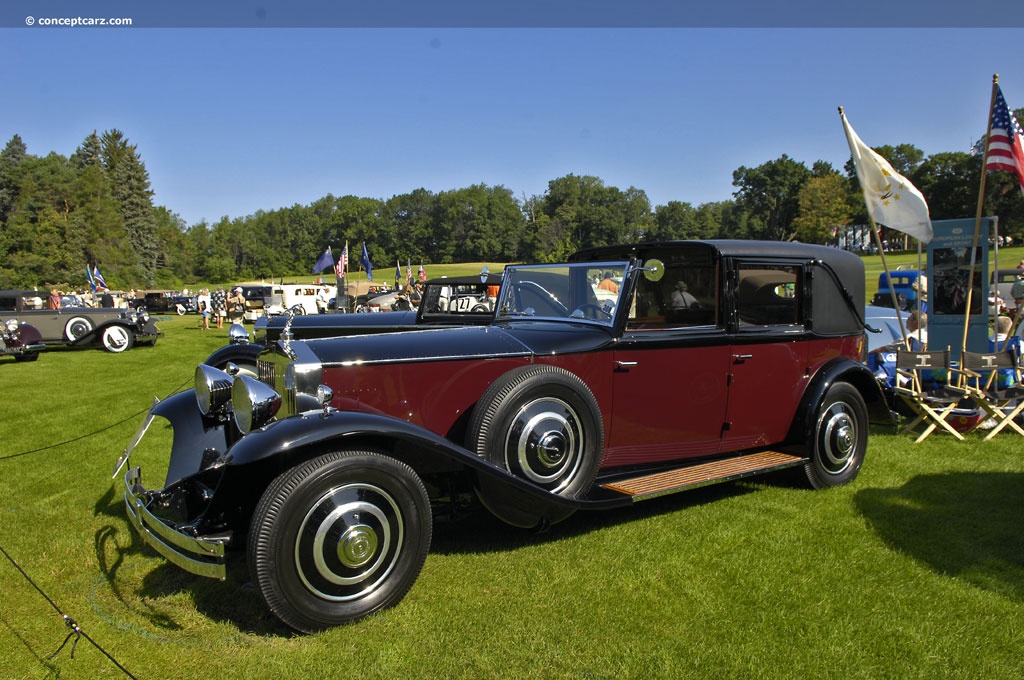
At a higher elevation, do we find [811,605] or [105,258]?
[105,258]

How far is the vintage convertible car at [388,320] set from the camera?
6.08 m

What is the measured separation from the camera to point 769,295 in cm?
500

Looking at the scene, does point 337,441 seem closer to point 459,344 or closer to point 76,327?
point 459,344

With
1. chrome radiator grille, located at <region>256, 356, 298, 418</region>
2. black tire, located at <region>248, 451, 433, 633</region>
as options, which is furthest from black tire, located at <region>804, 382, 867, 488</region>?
chrome radiator grille, located at <region>256, 356, 298, 418</region>

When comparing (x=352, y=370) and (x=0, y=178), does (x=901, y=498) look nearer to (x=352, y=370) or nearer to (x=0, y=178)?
(x=352, y=370)

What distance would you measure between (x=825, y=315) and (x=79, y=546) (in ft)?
18.1

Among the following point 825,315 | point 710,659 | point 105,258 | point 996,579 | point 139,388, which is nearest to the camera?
point 710,659

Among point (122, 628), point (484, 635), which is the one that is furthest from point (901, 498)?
point (122, 628)

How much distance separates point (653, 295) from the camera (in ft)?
16.7

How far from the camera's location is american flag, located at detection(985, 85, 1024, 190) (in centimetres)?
716

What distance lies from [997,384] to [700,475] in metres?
4.94

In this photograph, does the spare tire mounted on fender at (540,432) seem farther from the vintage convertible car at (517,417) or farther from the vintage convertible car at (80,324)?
the vintage convertible car at (80,324)

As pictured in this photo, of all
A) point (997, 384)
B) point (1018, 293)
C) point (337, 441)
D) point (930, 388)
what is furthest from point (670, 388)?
point (1018, 293)

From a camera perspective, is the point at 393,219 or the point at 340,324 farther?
the point at 393,219
